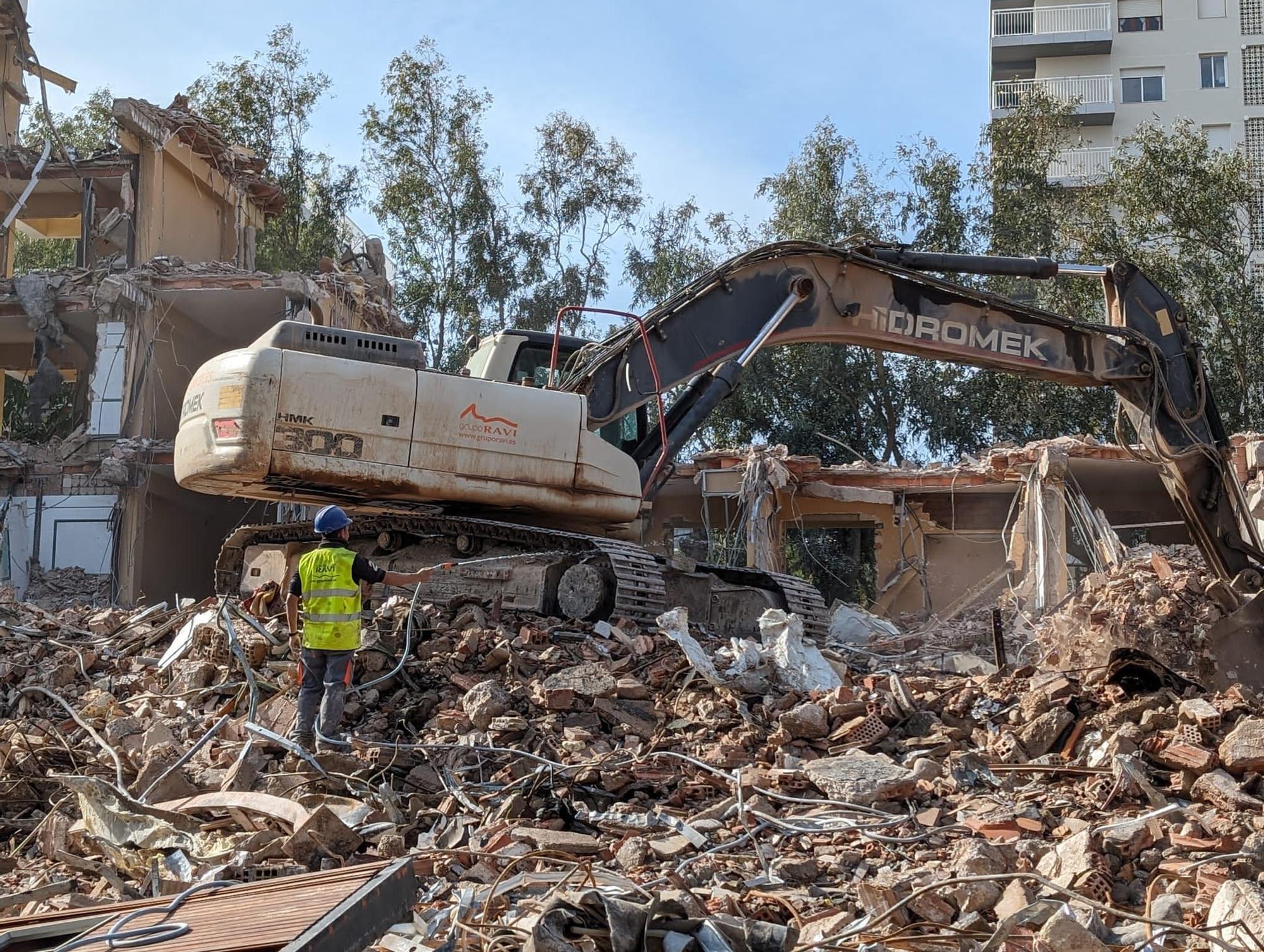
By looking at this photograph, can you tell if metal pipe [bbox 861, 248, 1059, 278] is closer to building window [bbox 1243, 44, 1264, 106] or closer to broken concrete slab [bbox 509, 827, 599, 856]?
broken concrete slab [bbox 509, 827, 599, 856]

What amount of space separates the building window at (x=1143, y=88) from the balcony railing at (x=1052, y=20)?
1.78 m

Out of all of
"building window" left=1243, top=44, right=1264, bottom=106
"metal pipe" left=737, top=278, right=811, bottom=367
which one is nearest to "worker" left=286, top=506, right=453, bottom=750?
"metal pipe" left=737, top=278, right=811, bottom=367

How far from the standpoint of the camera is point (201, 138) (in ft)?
73.7

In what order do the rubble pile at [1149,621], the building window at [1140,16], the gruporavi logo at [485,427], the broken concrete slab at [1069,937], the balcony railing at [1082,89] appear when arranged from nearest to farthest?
the broken concrete slab at [1069,937] → the gruporavi logo at [485,427] → the rubble pile at [1149,621] → the balcony railing at [1082,89] → the building window at [1140,16]

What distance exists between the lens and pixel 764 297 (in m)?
10.2

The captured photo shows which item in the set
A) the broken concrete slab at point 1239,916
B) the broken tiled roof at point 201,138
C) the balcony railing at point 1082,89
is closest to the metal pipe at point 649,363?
the broken concrete slab at point 1239,916

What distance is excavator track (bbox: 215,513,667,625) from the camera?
9.55 meters

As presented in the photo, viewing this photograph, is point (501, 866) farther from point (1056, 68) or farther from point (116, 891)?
point (1056, 68)

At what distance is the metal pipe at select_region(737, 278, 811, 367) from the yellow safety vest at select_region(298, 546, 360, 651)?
3601mm

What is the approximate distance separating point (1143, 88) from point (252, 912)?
44075 mm

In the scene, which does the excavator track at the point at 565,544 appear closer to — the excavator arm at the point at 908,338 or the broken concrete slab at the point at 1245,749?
the excavator arm at the point at 908,338

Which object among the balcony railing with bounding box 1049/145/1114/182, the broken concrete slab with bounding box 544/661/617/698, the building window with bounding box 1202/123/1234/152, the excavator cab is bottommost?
the broken concrete slab with bounding box 544/661/617/698

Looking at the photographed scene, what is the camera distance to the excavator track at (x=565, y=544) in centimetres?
955

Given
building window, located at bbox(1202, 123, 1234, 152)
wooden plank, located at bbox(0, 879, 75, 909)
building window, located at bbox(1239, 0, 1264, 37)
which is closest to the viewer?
wooden plank, located at bbox(0, 879, 75, 909)
